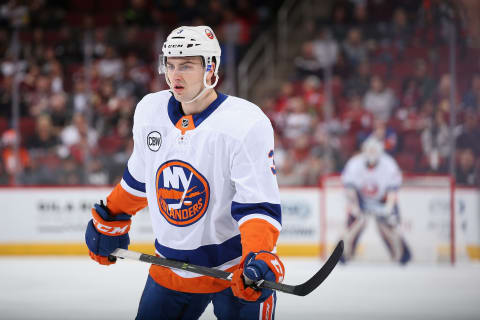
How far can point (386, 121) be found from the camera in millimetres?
6172

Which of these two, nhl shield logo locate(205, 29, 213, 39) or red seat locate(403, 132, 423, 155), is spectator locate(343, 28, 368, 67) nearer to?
red seat locate(403, 132, 423, 155)

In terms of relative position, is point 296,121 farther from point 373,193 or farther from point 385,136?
point 373,193

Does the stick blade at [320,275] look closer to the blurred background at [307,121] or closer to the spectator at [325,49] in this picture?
the blurred background at [307,121]

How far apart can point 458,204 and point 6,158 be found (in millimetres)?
3855

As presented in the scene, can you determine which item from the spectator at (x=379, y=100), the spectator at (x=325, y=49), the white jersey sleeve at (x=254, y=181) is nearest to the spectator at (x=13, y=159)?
the spectator at (x=325, y=49)

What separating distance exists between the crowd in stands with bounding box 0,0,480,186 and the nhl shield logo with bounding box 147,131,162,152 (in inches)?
168

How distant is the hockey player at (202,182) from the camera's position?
6.31 ft

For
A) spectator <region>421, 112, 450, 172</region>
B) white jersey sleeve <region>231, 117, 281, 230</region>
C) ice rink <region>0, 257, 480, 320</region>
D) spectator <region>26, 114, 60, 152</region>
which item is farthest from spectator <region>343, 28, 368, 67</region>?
white jersey sleeve <region>231, 117, 281, 230</region>

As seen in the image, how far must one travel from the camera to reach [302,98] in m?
6.73

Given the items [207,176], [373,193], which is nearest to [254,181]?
[207,176]

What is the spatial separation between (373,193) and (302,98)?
112cm

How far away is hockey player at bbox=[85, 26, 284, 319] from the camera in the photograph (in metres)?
1.92

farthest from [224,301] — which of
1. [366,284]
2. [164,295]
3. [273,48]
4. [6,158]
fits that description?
[273,48]

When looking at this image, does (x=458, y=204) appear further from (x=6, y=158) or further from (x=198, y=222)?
(x=198, y=222)
